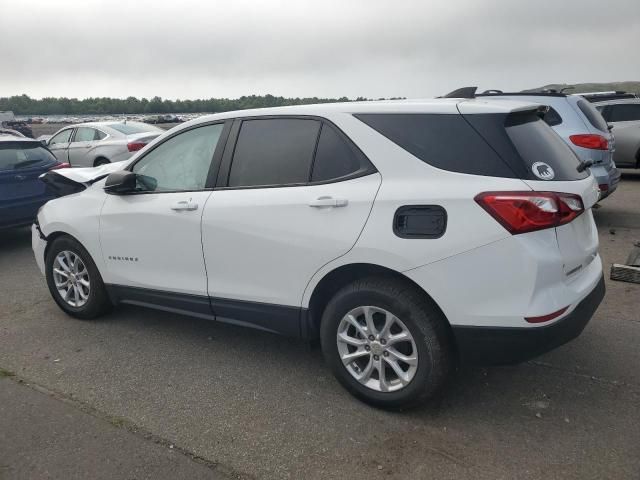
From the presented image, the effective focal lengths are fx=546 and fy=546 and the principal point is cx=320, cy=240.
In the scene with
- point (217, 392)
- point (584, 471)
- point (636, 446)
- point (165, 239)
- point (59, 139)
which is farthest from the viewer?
point (59, 139)

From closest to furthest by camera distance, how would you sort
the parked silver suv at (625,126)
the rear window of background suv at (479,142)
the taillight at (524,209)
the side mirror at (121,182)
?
the taillight at (524,209) < the rear window of background suv at (479,142) < the side mirror at (121,182) < the parked silver suv at (625,126)

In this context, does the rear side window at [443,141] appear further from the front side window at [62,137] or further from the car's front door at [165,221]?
the front side window at [62,137]

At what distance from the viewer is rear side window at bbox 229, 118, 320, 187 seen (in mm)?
3377

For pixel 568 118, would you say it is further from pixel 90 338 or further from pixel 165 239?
pixel 90 338

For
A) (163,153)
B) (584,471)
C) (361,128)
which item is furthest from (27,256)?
(584,471)

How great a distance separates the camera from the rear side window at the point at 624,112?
11.5 m

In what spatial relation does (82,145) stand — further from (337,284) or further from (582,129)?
(337,284)

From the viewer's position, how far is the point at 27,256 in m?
7.16

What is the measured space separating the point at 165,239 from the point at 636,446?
3098mm

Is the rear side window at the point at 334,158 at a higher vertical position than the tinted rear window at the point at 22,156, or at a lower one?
higher

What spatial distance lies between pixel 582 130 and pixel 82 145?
11.2 m

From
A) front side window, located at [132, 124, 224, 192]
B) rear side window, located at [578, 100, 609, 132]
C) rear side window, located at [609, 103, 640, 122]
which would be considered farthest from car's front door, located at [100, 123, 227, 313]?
rear side window, located at [609, 103, 640, 122]

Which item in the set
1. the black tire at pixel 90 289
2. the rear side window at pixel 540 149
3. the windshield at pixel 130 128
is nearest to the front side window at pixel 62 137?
the windshield at pixel 130 128

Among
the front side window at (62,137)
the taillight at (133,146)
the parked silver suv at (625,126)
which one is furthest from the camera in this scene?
the front side window at (62,137)
